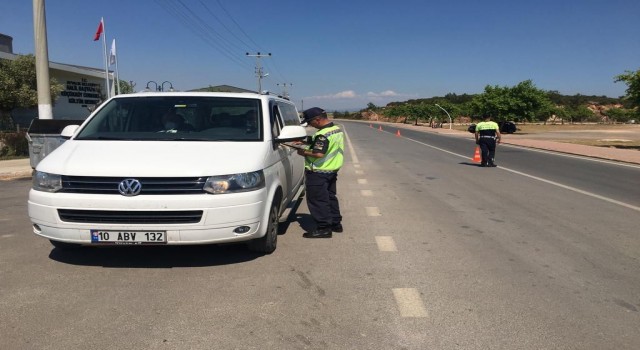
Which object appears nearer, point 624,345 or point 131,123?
point 624,345

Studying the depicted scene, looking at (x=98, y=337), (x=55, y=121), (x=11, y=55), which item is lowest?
(x=98, y=337)

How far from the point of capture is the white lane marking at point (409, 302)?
3.71m

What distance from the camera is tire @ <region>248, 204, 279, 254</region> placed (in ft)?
16.3

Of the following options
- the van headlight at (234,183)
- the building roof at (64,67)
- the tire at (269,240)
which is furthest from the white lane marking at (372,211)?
the building roof at (64,67)

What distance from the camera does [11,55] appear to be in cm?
2309

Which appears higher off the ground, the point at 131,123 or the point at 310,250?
the point at 131,123

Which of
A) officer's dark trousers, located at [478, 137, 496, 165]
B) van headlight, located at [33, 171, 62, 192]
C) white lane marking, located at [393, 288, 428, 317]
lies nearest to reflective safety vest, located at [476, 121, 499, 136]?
officer's dark trousers, located at [478, 137, 496, 165]

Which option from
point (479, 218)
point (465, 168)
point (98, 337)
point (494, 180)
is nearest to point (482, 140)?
point (465, 168)

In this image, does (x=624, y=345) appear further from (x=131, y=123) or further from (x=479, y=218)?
(x=131, y=123)

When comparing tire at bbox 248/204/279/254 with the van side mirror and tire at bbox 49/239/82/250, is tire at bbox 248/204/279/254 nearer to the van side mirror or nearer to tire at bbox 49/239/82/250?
tire at bbox 49/239/82/250

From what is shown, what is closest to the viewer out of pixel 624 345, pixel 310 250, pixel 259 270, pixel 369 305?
pixel 624 345

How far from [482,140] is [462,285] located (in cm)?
1130

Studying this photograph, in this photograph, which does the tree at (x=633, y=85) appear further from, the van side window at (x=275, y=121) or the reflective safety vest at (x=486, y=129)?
the van side window at (x=275, y=121)

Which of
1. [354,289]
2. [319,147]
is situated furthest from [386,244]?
[354,289]
